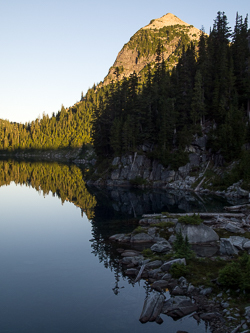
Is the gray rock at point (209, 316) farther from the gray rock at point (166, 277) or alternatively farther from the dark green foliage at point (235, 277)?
the gray rock at point (166, 277)

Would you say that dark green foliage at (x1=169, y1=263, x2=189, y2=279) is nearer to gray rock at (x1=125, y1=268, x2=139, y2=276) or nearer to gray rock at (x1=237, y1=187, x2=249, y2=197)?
gray rock at (x1=125, y1=268, x2=139, y2=276)

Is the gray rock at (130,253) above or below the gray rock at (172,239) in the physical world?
below

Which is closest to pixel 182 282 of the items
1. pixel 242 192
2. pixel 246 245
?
pixel 246 245

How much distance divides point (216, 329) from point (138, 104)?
6948 cm

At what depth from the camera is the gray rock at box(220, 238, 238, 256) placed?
24.6 metres

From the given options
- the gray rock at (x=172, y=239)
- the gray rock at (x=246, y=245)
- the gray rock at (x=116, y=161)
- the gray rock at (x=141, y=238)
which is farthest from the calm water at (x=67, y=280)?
the gray rock at (x=116, y=161)

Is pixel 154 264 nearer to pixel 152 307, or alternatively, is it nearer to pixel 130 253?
pixel 130 253

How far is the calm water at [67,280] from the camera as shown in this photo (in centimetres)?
1684

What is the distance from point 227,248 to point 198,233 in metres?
4.11

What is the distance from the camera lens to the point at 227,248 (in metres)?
24.9

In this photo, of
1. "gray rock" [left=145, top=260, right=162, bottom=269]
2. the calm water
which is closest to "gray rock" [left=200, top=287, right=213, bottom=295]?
the calm water

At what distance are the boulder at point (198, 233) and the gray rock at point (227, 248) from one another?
9.52ft

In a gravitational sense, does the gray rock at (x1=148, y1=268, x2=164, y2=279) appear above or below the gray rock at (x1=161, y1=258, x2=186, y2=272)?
below

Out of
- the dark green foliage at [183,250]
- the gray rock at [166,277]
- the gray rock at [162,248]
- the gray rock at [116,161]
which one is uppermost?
the gray rock at [116,161]
